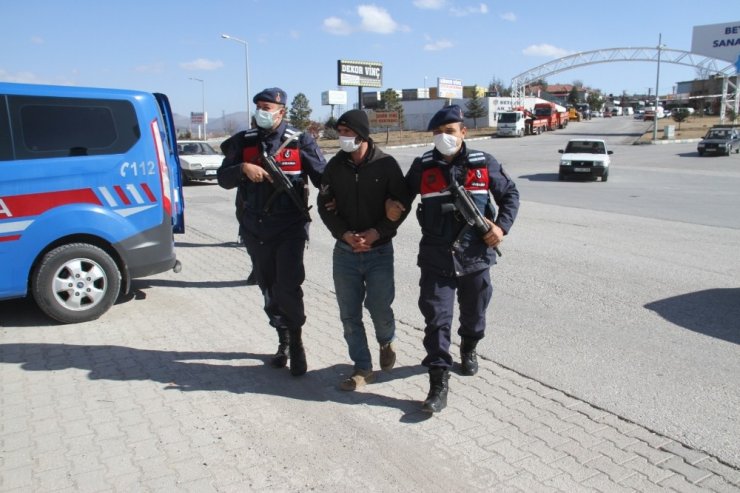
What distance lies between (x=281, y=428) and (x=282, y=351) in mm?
1033

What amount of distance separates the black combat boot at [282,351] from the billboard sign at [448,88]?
58.4 metres

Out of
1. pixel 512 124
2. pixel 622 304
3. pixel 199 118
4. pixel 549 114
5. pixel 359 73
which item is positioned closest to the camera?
pixel 622 304

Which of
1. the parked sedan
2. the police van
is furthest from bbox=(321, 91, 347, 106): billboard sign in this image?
the police van

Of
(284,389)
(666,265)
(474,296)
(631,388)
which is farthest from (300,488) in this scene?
(666,265)

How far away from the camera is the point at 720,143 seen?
107 ft

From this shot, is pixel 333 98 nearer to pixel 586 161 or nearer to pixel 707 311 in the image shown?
pixel 586 161

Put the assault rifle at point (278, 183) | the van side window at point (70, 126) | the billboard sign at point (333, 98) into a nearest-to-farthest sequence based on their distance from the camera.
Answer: the assault rifle at point (278, 183) < the van side window at point (70, 126) < the billboard sign at point (333, 98)

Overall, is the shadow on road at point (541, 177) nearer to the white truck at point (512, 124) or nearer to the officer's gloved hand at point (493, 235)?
the officer's gloved hand at point (493, 235)

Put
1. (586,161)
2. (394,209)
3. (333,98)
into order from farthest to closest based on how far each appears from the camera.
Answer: (333,98)
(586,161)
(394,209)

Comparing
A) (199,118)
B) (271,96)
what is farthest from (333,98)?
(271,96)

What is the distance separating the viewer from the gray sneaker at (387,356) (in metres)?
4.40

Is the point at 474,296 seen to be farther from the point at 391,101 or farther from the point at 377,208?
the point at 391,101

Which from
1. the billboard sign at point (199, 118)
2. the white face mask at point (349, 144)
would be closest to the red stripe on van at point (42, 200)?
the white face mask at point (349, 144)

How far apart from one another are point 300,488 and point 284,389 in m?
1.26
